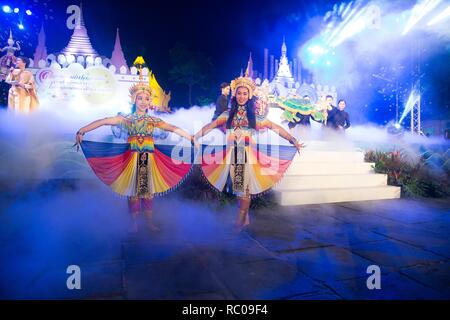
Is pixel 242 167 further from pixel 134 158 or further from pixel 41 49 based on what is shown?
pixel 41 49

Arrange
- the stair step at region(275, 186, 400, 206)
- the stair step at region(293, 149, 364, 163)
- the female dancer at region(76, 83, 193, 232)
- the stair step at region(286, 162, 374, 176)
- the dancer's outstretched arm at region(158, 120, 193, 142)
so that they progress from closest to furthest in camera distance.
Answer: the female dancer at region(76, 83, 193, 232), the dancer's outstretched arm at region(158, 120, 193, 142), the stair step at region(275, 186, 400, 206), the stair step at region(286, 162, 374, 176), the stair step at region(293, 149, 364, 163)

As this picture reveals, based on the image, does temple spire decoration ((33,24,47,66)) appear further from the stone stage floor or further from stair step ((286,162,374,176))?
stair step ((286,162,374,176))

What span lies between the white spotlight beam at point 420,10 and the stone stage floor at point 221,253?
12.3 meters

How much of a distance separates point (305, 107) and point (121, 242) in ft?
34.1

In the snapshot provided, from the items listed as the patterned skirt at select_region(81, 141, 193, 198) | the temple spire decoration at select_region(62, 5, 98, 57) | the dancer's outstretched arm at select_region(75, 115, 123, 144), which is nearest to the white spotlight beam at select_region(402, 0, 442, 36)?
the patterned skirt at select_region(81, 141, 193, 198)

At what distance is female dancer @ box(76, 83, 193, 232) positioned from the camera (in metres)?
4.60

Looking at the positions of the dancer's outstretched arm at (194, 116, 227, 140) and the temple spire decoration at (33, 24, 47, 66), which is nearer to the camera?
the dancer's outstretched arm at (194, 116, 227, 140)

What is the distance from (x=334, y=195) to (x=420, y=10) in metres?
12.6

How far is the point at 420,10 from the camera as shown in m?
14.3

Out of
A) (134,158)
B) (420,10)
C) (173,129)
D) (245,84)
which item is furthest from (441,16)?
(134,158)
